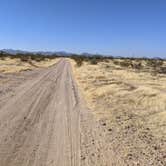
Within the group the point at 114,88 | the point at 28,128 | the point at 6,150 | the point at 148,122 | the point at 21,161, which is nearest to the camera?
the point at 21,161

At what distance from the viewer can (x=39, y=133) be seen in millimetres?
9883

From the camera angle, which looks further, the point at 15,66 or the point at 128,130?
the point at 15,66

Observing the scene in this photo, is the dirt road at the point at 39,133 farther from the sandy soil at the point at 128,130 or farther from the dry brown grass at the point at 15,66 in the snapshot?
the dry brown grass at the point at 15,66

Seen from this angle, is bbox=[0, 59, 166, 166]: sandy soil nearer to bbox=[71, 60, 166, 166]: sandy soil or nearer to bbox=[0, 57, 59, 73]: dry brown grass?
bbox=[71, 60, 166, 166]: sandy soil

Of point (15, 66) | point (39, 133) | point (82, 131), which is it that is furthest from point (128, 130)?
point (15, 66)

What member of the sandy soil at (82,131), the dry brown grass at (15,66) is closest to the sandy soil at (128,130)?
the sandy soil at (82,131)

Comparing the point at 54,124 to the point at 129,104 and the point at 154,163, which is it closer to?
the point at 154,163

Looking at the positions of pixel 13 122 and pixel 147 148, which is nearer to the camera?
pixel 147 148

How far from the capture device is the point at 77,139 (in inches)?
370

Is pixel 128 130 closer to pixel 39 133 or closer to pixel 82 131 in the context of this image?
pixel 82 131

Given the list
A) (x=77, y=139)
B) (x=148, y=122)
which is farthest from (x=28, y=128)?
(x=148, y=122)

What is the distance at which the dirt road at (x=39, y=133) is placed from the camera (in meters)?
7.50

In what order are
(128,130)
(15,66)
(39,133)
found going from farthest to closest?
1. (15,66)
2. (128,130)
3. (39,133)

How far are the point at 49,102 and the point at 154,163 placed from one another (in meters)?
9.14
